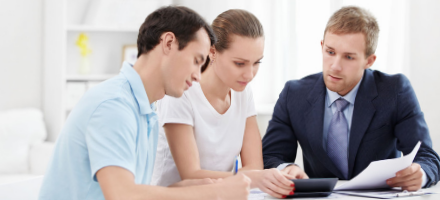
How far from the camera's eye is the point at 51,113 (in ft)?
12.8

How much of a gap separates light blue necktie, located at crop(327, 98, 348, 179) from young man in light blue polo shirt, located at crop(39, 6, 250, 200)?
808 mm

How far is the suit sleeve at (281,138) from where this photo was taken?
6.61 ft

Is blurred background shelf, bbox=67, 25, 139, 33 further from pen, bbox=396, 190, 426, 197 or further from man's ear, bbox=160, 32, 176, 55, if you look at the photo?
pen, bbox=396, 190, 426, 197

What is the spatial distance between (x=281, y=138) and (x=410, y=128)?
1.71 feet

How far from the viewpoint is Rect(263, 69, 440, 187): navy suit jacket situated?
188cm

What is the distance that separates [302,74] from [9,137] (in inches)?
86.7

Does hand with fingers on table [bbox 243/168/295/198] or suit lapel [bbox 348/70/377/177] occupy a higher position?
suit lapel [bbox 348/70/377/177]

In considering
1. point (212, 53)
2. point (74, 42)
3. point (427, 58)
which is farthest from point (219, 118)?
point (74, 42)

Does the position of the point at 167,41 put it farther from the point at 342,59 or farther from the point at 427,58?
the point at 427,58

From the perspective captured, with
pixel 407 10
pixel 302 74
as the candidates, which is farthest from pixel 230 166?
pixel 302 74

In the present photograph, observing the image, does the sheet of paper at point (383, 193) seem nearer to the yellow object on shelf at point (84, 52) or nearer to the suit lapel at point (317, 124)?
the suit lapel at point (317, 124)

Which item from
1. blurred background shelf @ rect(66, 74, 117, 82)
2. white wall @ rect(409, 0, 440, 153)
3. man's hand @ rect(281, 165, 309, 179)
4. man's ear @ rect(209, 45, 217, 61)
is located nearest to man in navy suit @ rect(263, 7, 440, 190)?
man's hand @ rect(281, 165, 309, 179)

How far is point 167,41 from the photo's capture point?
4.19ft

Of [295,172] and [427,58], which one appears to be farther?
[427,58]
